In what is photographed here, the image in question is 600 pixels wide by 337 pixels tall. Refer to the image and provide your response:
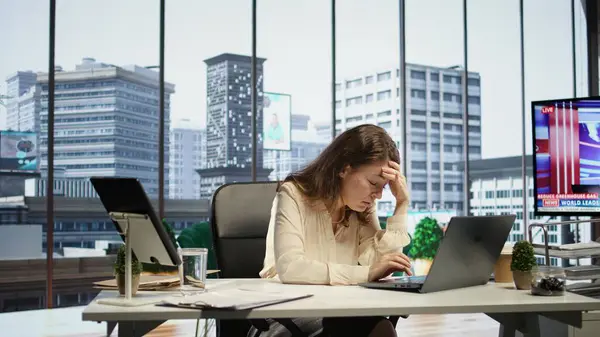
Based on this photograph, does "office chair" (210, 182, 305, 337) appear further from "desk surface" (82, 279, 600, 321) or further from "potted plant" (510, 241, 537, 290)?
"potted plant" (510, 241, 537, 290)

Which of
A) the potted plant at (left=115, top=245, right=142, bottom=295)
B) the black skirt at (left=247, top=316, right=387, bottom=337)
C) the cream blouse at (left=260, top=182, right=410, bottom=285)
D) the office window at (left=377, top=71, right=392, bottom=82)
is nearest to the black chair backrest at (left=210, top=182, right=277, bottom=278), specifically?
the cream blouse at (left=260, top=182, right=410, bottom=285)

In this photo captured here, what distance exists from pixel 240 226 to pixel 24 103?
12.7ft

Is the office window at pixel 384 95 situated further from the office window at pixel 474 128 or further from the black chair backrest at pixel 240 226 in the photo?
the black chair backrest at pixel 240 226

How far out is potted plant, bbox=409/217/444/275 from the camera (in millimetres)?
6621

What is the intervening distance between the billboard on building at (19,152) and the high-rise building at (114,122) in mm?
289

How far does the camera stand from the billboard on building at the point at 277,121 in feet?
21.0

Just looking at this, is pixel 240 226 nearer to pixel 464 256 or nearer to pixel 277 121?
pixel 464 256

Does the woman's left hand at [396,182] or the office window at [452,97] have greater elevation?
the office window at [452,97]

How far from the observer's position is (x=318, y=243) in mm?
2316

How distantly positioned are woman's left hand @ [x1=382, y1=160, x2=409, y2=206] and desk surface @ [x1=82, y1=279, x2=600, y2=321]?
0.48 metres

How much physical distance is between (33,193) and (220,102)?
181 centimetres

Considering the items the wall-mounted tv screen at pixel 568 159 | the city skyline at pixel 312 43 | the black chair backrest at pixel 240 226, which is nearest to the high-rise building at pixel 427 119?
the city skyline at pixel 312 43

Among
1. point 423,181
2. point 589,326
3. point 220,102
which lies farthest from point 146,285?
point 423,181

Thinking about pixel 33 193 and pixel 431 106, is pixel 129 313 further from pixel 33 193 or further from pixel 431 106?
pixel 431 106
